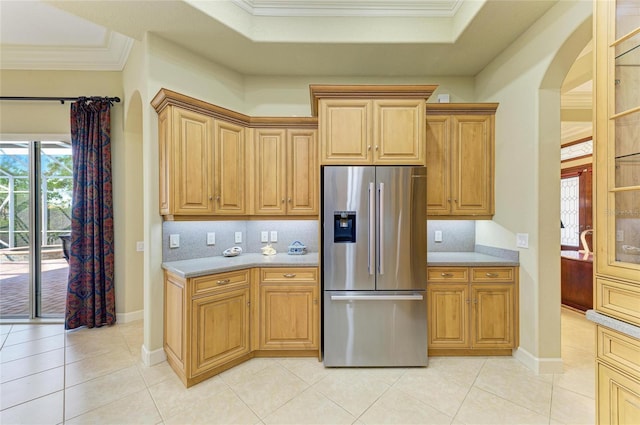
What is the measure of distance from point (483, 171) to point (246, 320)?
2882 mm

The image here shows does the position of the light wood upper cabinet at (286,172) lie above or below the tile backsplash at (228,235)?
above

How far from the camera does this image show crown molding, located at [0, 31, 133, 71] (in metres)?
3.25

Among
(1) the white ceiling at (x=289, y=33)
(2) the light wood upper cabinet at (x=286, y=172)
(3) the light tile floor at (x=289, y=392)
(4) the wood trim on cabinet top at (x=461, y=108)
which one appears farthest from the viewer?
(2) the light wood upper cabinet at (x=286, y=172)

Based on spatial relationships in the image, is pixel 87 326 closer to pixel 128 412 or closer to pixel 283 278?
pixel 128 412

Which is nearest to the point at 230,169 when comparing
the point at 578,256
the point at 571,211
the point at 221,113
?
the point at 221,113

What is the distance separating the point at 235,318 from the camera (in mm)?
2475

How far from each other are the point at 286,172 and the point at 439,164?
1676 mm

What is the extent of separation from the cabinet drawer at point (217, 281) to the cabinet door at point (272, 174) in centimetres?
78

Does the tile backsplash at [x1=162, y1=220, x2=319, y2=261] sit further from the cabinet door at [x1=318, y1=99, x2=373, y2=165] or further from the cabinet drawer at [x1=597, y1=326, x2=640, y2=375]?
the cabinet drawer at [x1=597, y1=326, x2=640, y2=375]

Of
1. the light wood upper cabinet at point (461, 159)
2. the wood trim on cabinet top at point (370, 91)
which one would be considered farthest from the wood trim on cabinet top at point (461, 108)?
the wood trim on cabinet top at point (370, 91)

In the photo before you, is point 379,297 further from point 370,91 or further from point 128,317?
point 128,317

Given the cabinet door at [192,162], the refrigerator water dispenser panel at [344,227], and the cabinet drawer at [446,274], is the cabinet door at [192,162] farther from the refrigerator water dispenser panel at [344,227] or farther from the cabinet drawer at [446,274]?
the cabinet drawer at [446,274]

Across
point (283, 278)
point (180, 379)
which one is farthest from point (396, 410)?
point (180, 379)

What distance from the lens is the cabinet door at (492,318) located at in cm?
262
